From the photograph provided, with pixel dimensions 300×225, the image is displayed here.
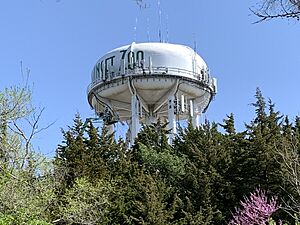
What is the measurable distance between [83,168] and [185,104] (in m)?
8.64

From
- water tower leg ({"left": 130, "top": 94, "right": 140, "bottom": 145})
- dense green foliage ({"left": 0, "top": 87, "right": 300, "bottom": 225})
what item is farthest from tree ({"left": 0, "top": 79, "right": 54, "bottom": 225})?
water tower leg ({"left": 130, "top": 94, "right": 140, "bottom": 145})

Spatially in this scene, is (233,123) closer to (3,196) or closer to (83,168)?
(83,168)

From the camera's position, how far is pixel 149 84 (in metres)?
23.0

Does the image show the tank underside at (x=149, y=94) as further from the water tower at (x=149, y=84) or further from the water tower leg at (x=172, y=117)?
the water tower leg at (x=172, y=117)

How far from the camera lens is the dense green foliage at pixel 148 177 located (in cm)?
1351

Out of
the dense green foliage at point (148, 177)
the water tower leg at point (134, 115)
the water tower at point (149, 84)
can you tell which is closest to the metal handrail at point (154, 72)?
the water tower at point (149, 84)

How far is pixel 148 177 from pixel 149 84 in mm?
8343

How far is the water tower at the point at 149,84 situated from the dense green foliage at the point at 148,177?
147 inches

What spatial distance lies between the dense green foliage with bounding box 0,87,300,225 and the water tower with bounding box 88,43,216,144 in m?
3.74

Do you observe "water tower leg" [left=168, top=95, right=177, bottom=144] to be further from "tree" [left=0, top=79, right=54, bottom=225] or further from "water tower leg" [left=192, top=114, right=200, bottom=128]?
"tree" [left=0, top=79, right=54, bottom=225]

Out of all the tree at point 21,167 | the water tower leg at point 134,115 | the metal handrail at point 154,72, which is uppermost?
the metal handrail at point 154,72

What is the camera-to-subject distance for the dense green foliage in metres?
13.5

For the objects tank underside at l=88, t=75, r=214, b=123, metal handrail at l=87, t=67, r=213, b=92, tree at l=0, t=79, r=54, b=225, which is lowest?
tree at l=0, t=79, r=54, b=225

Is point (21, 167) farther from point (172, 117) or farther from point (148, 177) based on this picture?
point (172, 117)
